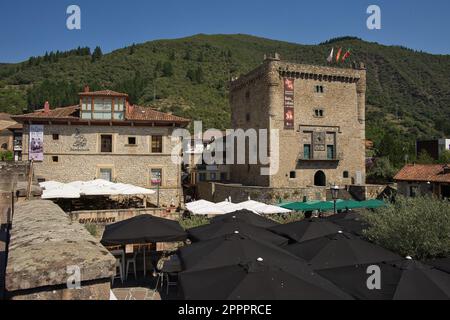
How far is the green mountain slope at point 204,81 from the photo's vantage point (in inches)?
3120

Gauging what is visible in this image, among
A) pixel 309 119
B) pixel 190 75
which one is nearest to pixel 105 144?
pixel 309 119

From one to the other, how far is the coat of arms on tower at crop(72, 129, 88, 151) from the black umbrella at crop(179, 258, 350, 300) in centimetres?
2446

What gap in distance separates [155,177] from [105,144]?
4640 mm

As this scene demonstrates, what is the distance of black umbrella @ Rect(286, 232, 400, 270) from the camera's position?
780 centimetres

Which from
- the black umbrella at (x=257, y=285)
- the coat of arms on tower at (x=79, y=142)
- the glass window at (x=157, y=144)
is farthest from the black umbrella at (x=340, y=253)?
the coat of arms on tower at (x=79, y=142)

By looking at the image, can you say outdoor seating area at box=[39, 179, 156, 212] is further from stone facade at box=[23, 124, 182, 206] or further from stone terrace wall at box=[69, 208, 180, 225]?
stone facade at box=[23, 124, 182, 206]

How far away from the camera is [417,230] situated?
8.67 metres

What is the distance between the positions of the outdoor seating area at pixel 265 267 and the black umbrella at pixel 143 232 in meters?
0.03

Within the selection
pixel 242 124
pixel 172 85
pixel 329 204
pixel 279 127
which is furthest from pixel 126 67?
pixel 329 204

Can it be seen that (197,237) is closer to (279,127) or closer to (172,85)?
(279,127)

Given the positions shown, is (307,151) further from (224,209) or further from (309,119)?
(224,209)

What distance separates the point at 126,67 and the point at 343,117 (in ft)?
266

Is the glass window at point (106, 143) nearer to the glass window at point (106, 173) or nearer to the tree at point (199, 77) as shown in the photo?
the glass window at point (106, 173)
